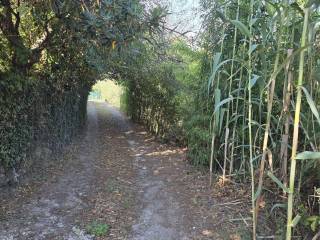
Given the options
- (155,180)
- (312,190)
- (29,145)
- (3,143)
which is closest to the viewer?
(312,190)

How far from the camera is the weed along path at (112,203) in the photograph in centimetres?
405

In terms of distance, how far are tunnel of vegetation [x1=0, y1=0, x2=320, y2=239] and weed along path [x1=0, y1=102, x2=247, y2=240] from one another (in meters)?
0.46

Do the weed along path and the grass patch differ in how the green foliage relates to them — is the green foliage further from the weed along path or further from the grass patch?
the grass patch

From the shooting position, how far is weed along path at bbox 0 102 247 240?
13.3 ft

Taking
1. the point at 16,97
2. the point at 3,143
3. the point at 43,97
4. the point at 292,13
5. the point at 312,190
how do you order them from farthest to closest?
the point at 43,97 → the point at 16,97 → the point at 3,143 → the point at 312,190 → the point at 292,13

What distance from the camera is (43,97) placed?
659 centimetres

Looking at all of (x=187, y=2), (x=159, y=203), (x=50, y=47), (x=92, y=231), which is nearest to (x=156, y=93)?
(x=187, y=2)

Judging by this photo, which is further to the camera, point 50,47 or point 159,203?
point 50,47

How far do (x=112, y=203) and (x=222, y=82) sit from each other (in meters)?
2.47

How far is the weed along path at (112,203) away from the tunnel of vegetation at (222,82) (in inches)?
18.0

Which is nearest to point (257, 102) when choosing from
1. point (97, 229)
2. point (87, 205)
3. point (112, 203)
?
point (97, 229)

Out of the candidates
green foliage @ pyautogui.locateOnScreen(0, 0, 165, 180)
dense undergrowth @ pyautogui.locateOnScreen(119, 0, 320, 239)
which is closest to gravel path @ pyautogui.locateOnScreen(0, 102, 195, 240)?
green foliage @ pyautogui.locateOnScreen(0, 0, 165, 180)

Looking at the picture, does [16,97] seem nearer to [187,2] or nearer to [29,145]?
[29,145]

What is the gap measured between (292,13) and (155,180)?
371 centimetres
